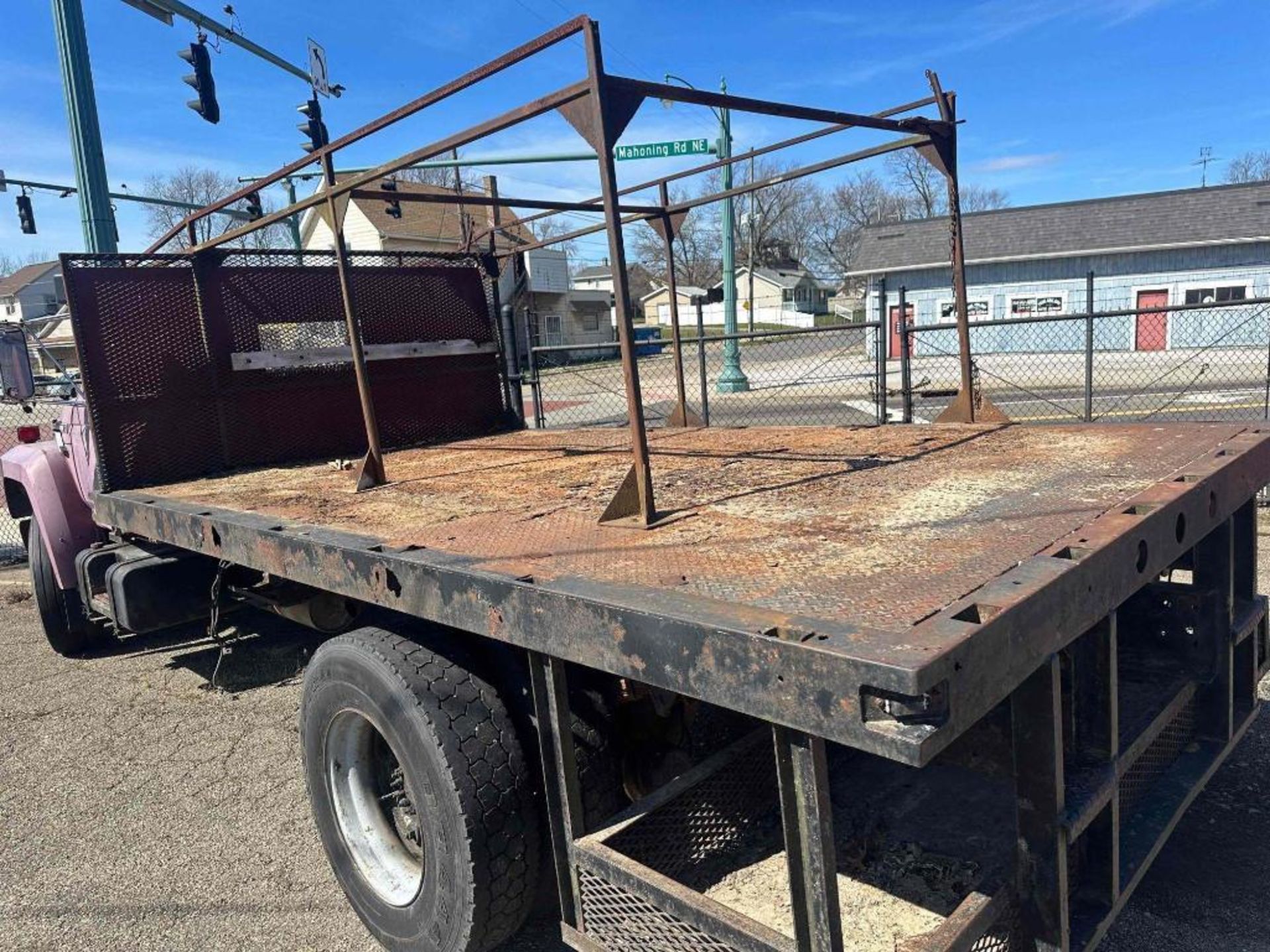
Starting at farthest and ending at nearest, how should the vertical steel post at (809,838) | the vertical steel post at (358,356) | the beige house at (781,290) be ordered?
the beige house at (781,290) → the vertical steel post at (358,356) → the vertical steel post at (809,838)

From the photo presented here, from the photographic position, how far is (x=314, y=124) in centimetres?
1381

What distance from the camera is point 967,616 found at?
172 cm

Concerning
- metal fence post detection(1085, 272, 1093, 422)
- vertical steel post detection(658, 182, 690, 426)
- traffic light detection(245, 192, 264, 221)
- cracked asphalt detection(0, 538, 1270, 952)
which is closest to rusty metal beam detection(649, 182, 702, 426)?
vertical steel post detection(658, 182, 690, 426)

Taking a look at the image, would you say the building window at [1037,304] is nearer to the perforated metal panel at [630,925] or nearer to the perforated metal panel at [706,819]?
the perforated metal panel at [706,819]

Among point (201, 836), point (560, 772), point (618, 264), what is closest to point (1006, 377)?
point (618, 264)

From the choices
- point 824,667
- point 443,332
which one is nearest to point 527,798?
point 824,667

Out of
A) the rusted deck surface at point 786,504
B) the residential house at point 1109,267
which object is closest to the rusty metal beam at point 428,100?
the rusted deck surface at point 786,504

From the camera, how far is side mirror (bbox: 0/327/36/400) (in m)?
5.20

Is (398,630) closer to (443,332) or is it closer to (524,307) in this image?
(443,332)

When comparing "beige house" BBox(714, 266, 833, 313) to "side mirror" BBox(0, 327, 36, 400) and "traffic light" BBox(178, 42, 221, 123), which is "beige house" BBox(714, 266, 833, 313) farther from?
"side mirror" BBox(0, 327, 36, 400)

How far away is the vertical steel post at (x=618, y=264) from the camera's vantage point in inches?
107

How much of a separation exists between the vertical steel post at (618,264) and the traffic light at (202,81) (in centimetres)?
1148

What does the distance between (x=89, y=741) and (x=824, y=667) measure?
181 inches

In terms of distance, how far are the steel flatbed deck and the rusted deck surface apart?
14mm
